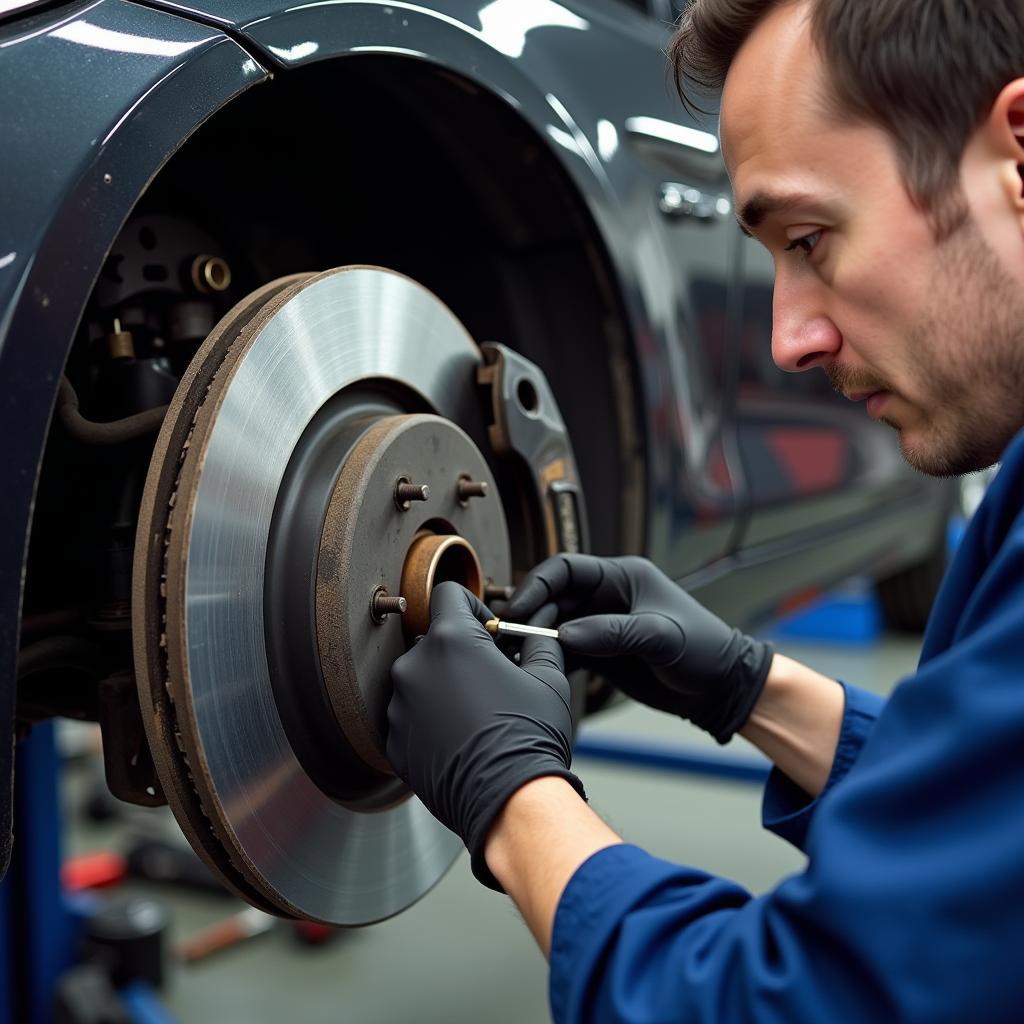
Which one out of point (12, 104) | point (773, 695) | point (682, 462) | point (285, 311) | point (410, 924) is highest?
point (12, 104)

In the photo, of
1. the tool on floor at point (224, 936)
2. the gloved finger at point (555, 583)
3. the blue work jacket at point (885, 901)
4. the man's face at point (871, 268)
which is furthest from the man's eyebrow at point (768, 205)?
the tool on floor at point (224, 936)

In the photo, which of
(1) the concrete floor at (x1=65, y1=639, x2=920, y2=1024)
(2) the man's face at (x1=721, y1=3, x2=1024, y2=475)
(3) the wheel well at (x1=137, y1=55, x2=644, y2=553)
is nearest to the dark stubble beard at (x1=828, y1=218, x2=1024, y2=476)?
(2) the man's face at (x1=721, y1=3, x2=1024, y2=475)

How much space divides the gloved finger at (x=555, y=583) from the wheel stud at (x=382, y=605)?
113 mm

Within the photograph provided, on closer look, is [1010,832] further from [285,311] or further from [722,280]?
[722,280]

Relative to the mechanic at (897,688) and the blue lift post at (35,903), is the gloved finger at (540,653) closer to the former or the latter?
the mechanic at (897,688)

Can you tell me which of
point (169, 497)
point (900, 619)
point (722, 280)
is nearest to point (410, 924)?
point (722, 280)

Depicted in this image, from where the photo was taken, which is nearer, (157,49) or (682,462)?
(157,49)

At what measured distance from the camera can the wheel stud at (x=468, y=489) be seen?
2.43ft

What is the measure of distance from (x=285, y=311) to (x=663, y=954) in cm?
41

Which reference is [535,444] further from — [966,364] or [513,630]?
[966,364]

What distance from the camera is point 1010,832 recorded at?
0.40 metres

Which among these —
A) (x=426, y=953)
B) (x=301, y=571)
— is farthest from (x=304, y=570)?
(x=426, y=953)

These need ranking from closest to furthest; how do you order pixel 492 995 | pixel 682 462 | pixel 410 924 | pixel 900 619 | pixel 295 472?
pixel 295 472, pixel 682 462, pixel 492 995, pixel 410 924, pixel 900 619

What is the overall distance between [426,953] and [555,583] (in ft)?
2.83
